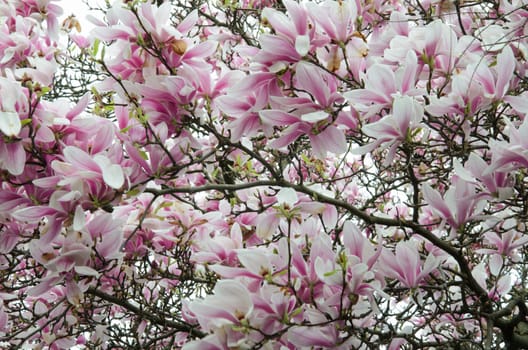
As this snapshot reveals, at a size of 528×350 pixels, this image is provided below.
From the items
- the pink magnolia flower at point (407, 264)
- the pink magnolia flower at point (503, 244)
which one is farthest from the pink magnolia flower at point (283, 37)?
the pink magnolia flower at point (503, 244)

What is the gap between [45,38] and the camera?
86.0 inches

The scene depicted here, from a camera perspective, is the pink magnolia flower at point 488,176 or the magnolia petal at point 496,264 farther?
the magnolia petal at point 496,264

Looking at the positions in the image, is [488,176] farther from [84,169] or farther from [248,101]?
[84,169]

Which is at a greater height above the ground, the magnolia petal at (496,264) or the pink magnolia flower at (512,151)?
the magnolia petal at (496,264)

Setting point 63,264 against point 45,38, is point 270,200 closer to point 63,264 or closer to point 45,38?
point 63,264

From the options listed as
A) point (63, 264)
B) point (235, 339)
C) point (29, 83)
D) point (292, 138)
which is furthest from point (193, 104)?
point (235, 339)

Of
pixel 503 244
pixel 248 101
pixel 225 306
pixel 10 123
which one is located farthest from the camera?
pixel 503 244

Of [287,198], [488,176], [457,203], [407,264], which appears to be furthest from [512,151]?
[287,198]

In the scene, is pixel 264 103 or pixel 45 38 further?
pixel 45 38

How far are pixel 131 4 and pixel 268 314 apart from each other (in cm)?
89

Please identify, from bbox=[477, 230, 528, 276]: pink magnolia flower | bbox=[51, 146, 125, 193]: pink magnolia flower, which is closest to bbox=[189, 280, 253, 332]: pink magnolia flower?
bbox=[51, 146, 125, 193]: pink magnolia flower

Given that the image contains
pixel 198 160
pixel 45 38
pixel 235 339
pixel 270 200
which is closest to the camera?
pixel 235 339

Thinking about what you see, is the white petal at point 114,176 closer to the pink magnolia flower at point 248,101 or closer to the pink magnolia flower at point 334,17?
the pink magnolia flower at point 248,101

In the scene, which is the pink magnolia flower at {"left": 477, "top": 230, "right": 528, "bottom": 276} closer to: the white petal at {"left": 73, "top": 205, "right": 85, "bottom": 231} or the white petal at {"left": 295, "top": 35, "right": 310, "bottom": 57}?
the white petal at {"left": 295, "top": 35, "right": 310, "bottom": 57}
